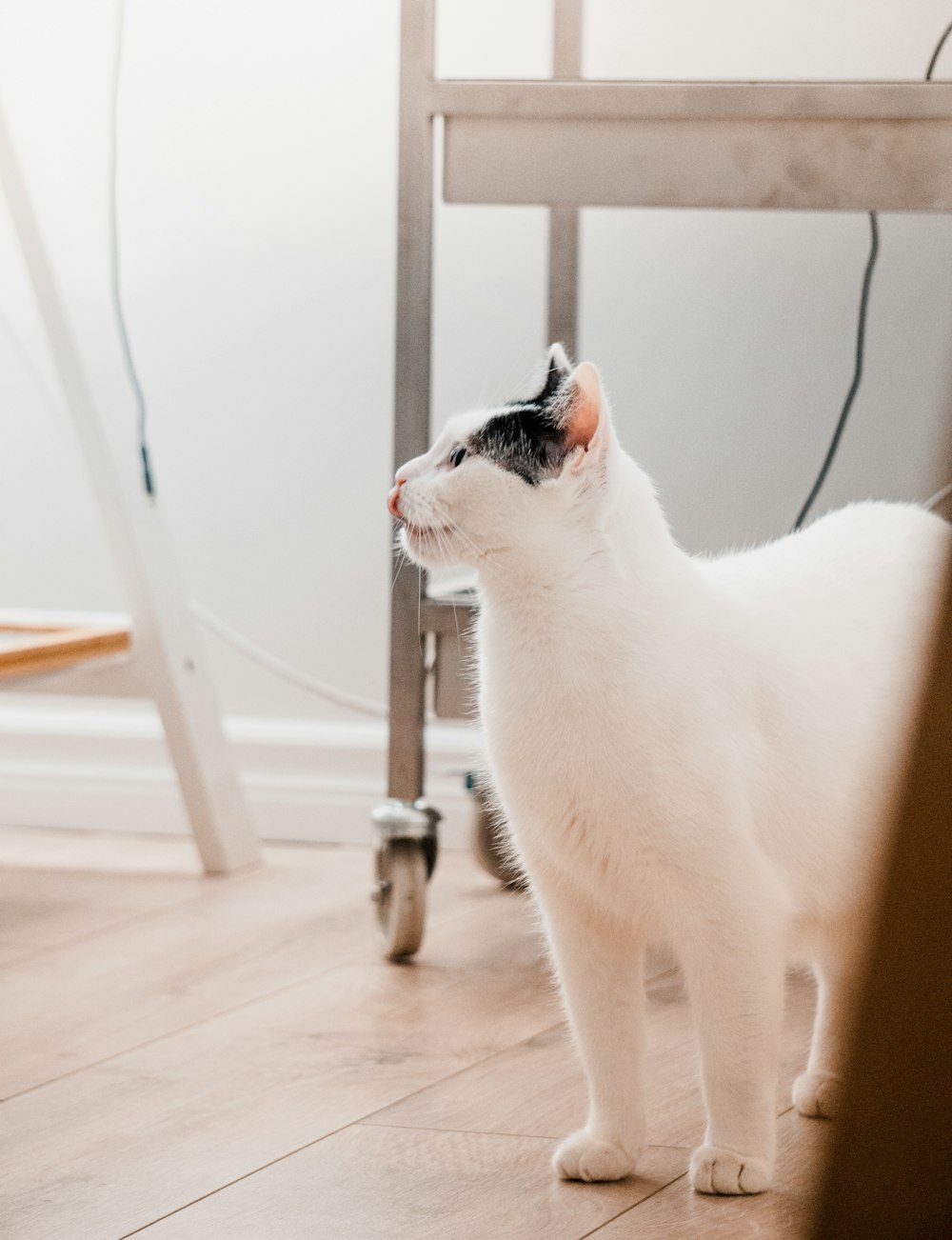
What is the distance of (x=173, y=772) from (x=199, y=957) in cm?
63

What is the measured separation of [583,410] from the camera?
850mm

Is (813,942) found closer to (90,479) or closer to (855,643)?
(855,643)

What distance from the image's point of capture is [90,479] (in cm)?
170

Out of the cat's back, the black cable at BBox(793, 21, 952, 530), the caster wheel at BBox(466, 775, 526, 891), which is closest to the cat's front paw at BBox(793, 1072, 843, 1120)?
the cat's back

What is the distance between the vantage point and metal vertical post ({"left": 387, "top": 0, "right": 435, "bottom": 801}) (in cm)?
124

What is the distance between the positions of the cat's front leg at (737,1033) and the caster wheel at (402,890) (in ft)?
1.89

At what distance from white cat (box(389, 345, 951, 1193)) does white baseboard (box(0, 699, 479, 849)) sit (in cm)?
102

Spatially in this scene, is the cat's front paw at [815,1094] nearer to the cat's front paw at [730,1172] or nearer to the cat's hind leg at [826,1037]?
the cat's hind leg at [826,1037]

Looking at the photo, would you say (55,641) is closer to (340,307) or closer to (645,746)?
(340,307)

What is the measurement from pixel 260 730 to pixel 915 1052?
1.79 meters

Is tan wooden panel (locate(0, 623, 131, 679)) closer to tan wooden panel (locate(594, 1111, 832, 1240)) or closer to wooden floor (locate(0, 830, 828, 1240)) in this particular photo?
wooden floor (locate(0, 830, 828, 1240))

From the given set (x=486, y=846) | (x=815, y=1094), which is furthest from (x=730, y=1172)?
(x=486, y=846)

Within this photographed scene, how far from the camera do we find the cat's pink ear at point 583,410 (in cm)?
85

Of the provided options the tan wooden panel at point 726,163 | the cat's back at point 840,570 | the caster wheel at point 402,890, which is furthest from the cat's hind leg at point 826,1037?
the tan wooden panel at point 726,163
